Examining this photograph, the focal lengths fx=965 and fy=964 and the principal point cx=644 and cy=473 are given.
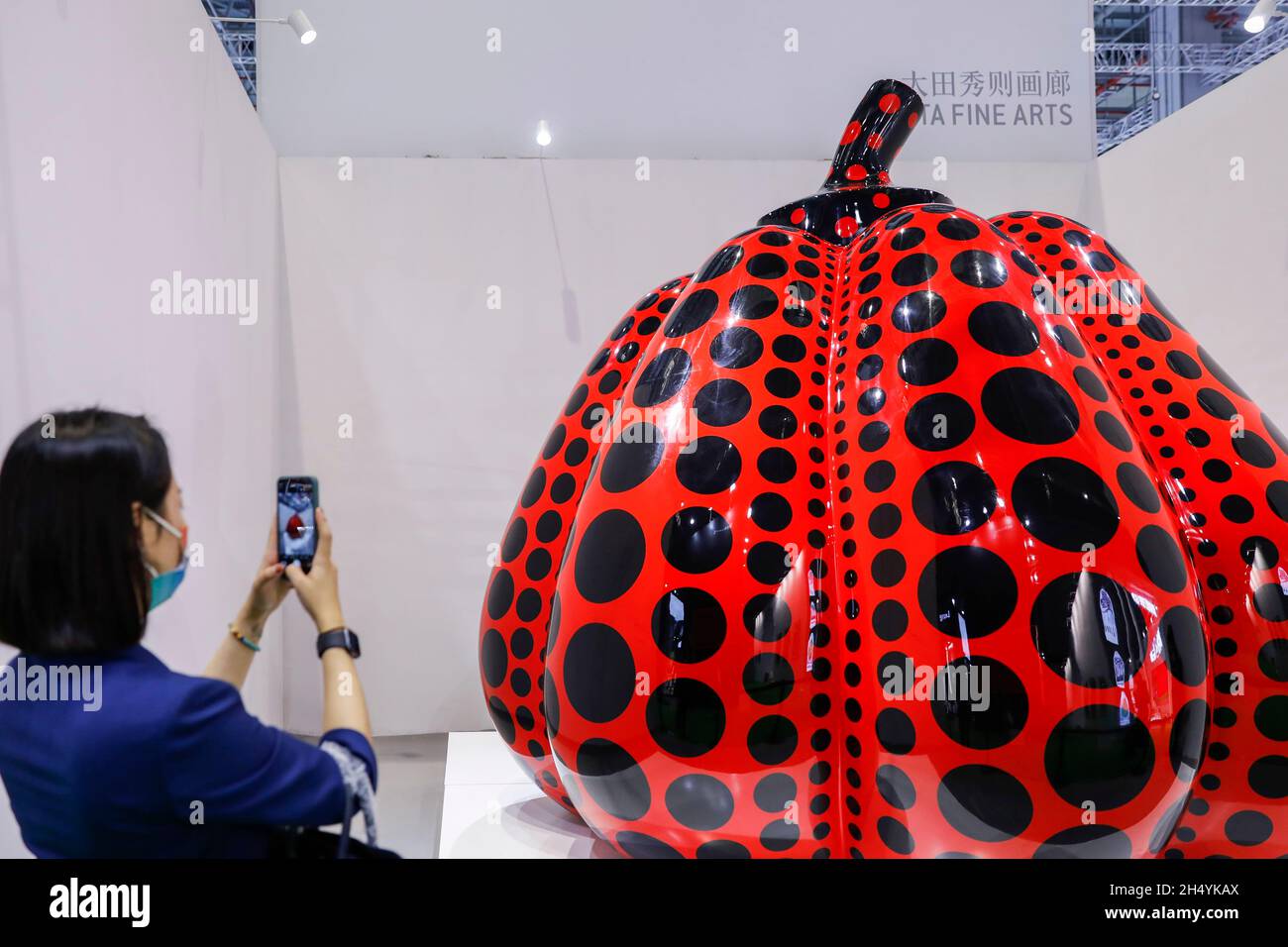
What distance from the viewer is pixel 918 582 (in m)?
1.22

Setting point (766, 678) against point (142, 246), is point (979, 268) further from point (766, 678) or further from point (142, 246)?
point (142, 246)

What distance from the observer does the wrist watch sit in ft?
2.76

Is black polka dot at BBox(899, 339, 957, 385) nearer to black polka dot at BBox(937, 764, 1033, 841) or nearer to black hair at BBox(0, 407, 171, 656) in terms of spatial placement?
black polka dot at BBox(937, 764, 1033, 841)

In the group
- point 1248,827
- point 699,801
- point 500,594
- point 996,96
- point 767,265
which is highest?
point 996,96

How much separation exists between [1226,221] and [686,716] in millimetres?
2949

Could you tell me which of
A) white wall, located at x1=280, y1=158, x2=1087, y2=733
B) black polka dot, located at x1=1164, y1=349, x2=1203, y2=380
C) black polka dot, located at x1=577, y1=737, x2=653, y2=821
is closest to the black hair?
black polka dot, located at x1=577, y1=737, x2=653, y2=821

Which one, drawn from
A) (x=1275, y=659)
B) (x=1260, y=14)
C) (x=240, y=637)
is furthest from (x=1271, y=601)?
(x=1260, y=14)

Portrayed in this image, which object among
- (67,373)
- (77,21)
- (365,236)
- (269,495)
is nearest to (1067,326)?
(67,373)

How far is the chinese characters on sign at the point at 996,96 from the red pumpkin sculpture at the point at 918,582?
2643 mm

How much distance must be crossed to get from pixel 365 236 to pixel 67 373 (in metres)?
2.38

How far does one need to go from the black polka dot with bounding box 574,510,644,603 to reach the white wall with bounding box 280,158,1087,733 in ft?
7.84

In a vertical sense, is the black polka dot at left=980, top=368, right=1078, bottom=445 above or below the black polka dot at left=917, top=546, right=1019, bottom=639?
above

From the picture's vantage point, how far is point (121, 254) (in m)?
1.75
